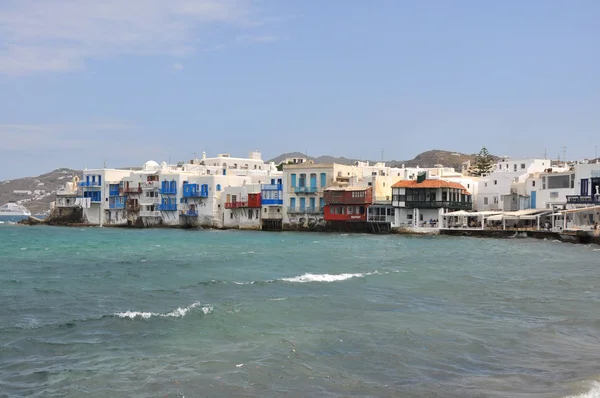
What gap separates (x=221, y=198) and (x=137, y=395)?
73.3 m

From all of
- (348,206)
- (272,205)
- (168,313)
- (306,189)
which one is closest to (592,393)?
(168,313)

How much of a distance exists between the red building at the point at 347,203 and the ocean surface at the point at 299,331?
37997 millimetres

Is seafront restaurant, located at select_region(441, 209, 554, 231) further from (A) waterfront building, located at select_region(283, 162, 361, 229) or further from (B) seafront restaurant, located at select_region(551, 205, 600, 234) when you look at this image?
(A) waterfront building, located at select_region(283, 162, 361, 229)

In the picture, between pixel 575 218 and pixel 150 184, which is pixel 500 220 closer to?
pixel 575 218

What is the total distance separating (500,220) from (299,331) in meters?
52.2

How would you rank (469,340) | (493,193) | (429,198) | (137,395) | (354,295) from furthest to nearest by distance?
(493,193), (429,198), (354,295), (469,340), (137,395)

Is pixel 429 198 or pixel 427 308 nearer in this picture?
pixel 427 308

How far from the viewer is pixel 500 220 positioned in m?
66.4

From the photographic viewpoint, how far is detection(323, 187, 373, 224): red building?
72.9 m

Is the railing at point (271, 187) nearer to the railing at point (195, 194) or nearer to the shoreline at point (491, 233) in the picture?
the shoreline at point (491, 233)

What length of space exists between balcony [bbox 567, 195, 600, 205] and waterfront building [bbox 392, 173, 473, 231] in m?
11.8

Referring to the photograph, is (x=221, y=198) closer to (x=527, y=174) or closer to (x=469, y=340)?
(x=527, y=174)

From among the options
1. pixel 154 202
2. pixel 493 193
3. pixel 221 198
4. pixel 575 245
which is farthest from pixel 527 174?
pixel 154 202

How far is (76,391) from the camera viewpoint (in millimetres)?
12859
